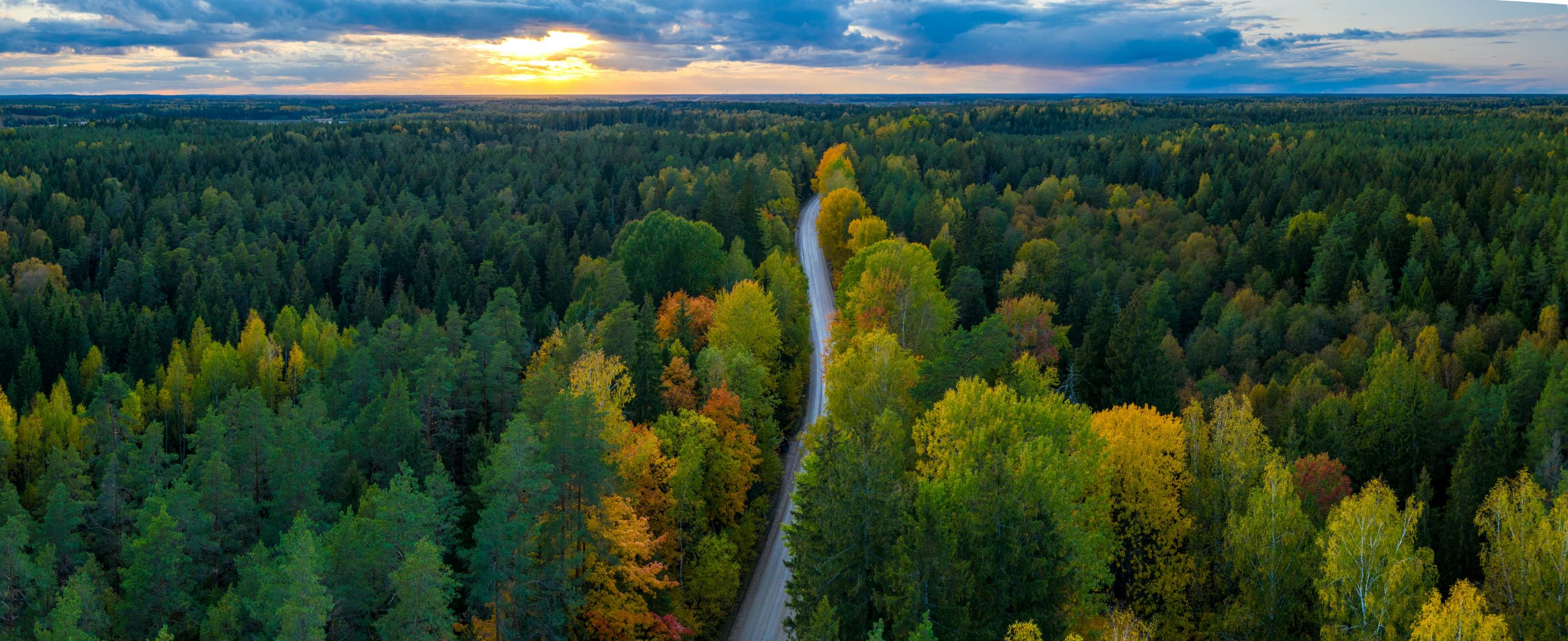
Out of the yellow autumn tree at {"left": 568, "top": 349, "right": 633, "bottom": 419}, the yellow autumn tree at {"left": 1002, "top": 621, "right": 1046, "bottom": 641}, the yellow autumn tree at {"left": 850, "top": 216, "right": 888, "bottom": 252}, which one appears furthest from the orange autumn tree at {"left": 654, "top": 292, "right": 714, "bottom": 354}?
the yellow autumn tree at {"left": 1002, "top": 621, "right": 1046, "bottom": 641}

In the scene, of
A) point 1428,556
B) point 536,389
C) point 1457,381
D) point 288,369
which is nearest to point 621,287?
point 288,369

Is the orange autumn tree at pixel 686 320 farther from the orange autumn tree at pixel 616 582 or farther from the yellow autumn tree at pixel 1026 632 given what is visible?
the yellow autumn tree at pixel 1026 632

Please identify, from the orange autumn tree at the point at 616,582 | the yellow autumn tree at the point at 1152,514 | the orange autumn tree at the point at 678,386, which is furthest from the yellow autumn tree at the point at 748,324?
the yellow autumn tree at the point at 1152,514

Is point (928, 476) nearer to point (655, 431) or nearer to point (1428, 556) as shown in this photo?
point (655, 431)

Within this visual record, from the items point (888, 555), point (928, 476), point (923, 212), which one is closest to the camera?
point (888, 555)

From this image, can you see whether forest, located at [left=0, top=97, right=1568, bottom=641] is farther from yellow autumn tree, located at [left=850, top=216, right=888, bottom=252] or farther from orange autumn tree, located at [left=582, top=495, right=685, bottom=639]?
yellow autumn tree, located at [left=850, top=216, right=888, bottom=252]
